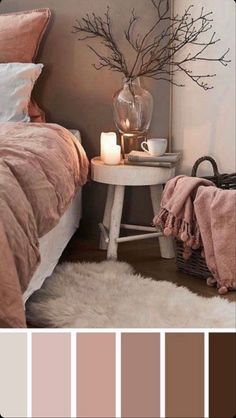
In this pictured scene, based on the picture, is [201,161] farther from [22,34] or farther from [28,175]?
[22,34]

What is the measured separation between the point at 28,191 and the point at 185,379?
55cm

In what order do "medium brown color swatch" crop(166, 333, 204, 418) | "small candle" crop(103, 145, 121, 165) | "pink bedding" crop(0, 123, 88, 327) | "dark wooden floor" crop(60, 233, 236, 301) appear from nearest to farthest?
"medium brown color swatch" crop(166, 333, 204, 418) < "pink bedding" crop(0, 123, 88, 327) < "dark wooden floor" crop(60, 233, 236, 301) < "small candle" crop(103, 145, 121, 165)

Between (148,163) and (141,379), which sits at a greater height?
(148,163)

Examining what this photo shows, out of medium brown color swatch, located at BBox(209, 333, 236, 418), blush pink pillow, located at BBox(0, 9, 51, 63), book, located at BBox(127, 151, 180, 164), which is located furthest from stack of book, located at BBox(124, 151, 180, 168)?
medium brown color swatch, located at BBox(209, 333, 236, 418)

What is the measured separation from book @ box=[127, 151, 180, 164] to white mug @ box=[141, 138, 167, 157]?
0.04 feet

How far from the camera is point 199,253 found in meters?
1.39

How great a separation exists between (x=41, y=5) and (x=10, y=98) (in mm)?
278

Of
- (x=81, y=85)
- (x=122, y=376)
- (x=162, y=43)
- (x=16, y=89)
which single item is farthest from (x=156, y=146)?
(x=122, y=376)

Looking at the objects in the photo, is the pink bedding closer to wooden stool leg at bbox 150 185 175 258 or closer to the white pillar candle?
the white pillar candle

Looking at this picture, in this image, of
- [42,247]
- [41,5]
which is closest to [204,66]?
[42,247]

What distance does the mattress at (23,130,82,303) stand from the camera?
1375 millimetres

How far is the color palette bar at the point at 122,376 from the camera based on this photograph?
0.84 meters

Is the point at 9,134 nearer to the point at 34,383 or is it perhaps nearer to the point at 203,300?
the point at 203,300

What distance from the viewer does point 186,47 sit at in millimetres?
1266
